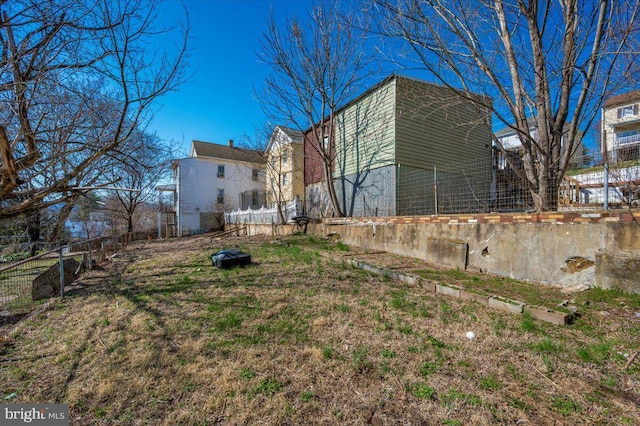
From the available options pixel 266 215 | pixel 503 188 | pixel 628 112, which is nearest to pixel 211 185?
pixel 266 215

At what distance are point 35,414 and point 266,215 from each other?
1361cm

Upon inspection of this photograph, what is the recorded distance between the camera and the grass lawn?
1909 mm

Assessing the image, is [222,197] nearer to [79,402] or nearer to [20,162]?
[20,162]

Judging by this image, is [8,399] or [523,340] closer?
[8,399]

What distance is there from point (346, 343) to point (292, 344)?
1.87 feet

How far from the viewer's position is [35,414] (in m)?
2.09

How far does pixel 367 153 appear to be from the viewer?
1093cm

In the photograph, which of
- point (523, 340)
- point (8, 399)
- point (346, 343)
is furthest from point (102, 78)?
point (523, 340)

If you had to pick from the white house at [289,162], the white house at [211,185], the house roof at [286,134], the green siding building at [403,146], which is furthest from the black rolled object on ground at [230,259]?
the white house at [211,185]

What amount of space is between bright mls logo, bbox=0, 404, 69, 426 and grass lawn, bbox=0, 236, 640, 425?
Result: 0.22 ft

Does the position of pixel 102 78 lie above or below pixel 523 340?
above

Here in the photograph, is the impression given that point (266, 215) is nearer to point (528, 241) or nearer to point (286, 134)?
point (286, 134)

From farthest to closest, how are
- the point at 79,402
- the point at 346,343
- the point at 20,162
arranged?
the point at 20,162 < the point at 346,343 < the point at 79,402

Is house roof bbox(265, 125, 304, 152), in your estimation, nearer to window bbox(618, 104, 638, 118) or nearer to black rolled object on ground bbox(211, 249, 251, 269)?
black rolled object on ground bbox(211, 249, 251, 269)
